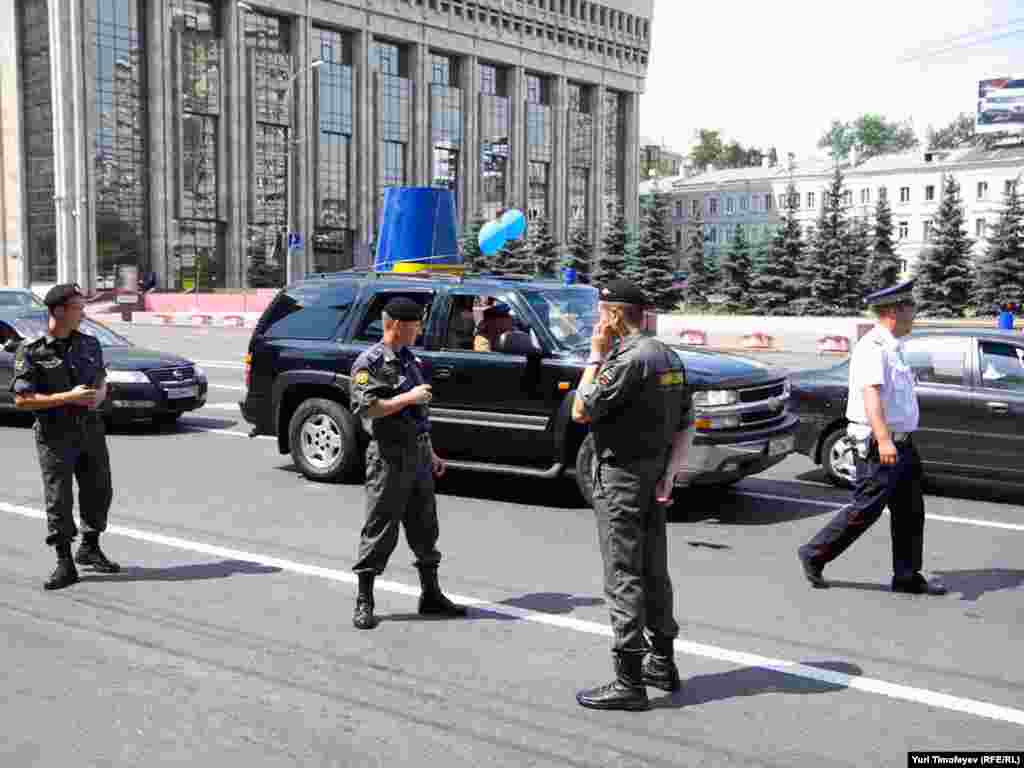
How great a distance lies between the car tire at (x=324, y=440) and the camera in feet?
32.0

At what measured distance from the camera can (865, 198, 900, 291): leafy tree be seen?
142 feet

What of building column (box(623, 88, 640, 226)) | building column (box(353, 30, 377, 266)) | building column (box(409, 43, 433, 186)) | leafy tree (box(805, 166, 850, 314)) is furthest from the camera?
building column (box(623, 88, 640, 226))

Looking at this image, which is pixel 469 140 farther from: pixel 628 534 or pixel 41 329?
pixel 628 534

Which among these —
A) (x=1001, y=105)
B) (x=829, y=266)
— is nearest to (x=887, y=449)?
(x=829, y=266)

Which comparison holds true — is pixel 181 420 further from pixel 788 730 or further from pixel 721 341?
pixel 721 341

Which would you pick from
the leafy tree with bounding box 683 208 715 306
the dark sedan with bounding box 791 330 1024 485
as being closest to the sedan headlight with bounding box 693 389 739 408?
the dark sedan with bounding box 791 330 1024 485

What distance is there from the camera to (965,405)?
927cm

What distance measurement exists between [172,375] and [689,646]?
963cm

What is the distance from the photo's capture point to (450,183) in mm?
82062

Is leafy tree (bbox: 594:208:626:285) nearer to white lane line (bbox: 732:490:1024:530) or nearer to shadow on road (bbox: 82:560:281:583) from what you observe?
white lane line (bbox: 732:490:1024:530)

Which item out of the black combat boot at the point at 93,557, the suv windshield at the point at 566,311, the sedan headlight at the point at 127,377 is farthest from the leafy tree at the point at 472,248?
the black combat boot at the point at 93,557

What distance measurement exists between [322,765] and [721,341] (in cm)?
3226

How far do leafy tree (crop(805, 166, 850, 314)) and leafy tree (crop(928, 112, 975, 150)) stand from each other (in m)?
77.6

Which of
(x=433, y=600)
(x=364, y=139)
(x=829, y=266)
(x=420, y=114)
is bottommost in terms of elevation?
(x=433, y=600)
